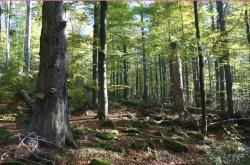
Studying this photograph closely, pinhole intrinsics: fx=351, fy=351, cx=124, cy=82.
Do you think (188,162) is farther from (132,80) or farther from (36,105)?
(132,80)

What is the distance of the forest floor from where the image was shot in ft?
25.2

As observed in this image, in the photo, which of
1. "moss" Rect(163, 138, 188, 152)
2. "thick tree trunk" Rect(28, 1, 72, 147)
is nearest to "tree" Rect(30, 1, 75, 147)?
"thick tree trunk" Rect(28, 1, 72, 147)

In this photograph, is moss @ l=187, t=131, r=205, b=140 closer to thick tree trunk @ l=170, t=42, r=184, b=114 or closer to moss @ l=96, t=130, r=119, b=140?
moss @ l=96, t=130, r=119, b=140

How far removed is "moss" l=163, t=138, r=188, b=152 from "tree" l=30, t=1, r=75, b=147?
11.2ft

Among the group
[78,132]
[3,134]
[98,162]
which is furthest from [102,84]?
[98,162]

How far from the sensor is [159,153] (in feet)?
32.4

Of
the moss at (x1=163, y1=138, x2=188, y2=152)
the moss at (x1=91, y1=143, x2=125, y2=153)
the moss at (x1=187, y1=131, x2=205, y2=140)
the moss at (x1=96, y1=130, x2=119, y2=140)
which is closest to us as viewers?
the moss at (x1=91, y1=143, x2=125, y2=153)

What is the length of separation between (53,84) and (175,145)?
4.54m

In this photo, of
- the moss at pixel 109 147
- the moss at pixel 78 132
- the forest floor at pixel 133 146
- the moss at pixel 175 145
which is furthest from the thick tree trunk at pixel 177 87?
the moss at pixel 109 147

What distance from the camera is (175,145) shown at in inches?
427

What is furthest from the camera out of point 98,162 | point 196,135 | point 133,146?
point 196,135

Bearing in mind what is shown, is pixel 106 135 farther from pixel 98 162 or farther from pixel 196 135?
pixel 196 135

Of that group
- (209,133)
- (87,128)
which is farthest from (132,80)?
(87,128)

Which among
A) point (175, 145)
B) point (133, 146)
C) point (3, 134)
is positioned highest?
point (3, 134)
